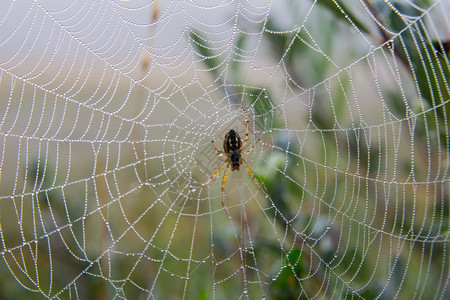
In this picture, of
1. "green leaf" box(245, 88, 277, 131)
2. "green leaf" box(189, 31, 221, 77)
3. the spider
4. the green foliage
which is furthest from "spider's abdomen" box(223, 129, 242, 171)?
the green foliage

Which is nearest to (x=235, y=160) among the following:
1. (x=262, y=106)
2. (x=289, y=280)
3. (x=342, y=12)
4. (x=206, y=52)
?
(x=262, y=106)

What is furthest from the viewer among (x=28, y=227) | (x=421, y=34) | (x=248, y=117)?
(x=248, y=117)

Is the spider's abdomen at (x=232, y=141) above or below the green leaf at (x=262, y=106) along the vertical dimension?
below

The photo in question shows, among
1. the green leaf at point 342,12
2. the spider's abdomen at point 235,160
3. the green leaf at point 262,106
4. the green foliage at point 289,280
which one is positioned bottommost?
the green foliage at point 289,280

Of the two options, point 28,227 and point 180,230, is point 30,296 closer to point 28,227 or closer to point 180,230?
point 28,227

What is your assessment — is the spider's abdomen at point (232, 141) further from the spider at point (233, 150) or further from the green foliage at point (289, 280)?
the green foliage at point (289, 280)

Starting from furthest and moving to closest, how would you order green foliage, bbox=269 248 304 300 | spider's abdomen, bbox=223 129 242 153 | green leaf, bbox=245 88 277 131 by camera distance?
spider's abdomen, bbox=223 129 242 153 < green leaf, bbox=245 88 277 131 < green foliage, bbox=269 248 304 300

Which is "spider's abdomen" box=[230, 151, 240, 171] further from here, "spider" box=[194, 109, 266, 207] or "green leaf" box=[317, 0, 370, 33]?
"green leaf" box=[317, 0, 370, 33]

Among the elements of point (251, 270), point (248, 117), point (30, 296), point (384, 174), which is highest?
point (248, 117)

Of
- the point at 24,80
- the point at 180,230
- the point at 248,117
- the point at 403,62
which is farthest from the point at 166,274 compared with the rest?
the point at 403,62

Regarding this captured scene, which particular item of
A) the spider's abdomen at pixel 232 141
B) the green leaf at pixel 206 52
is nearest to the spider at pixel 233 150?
the spider's abdomen at pixel 232 141

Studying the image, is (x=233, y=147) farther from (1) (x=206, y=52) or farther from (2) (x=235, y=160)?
(1) (x=206, y=52)
